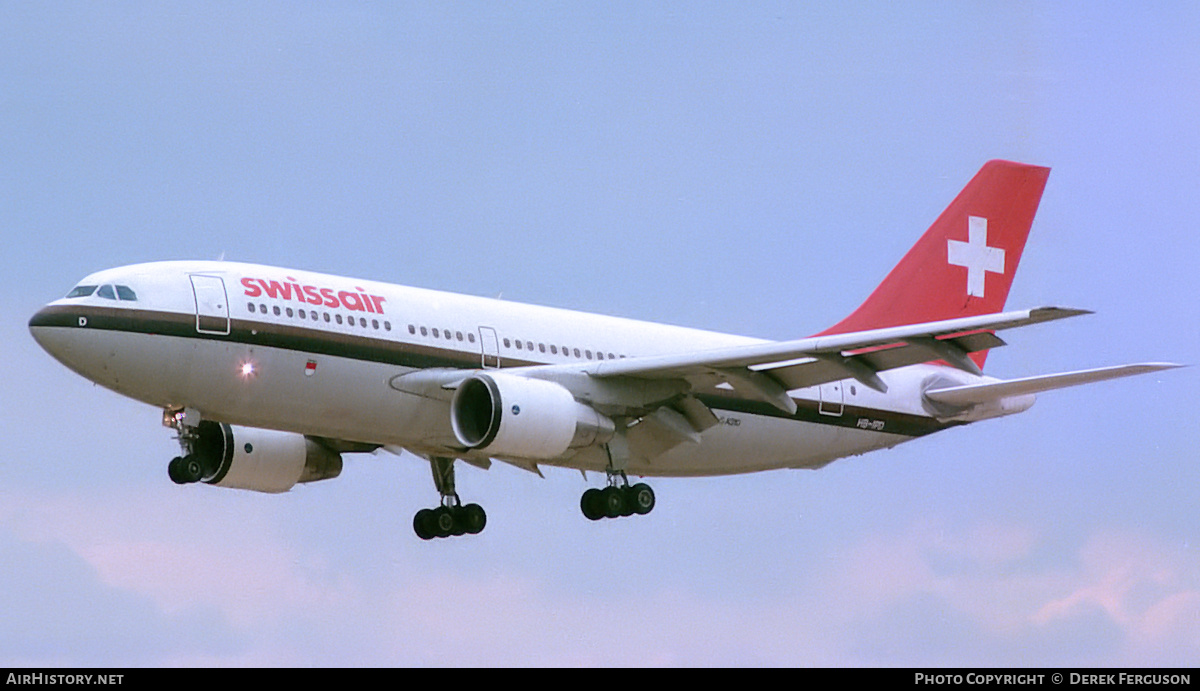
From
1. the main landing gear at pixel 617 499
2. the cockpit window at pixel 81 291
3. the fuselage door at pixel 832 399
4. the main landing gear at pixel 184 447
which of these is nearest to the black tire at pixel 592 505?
the main landing gear at pixel 617 499

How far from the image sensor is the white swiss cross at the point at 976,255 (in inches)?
1875

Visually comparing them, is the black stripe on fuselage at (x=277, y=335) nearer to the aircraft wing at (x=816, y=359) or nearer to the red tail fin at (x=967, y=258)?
the aircraft wing at (x=816, y=359)

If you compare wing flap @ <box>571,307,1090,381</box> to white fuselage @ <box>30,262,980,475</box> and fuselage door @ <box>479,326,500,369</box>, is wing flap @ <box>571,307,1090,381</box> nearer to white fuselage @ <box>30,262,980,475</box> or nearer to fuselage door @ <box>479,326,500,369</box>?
fuselage door @ <box>479,326,500,369</box>

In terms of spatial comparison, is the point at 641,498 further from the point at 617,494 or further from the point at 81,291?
the point at 81,291

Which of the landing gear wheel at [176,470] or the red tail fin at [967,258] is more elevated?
the red tail fin at [967,258]

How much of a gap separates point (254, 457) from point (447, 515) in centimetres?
409

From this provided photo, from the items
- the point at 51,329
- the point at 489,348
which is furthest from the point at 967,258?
the point at 51,329

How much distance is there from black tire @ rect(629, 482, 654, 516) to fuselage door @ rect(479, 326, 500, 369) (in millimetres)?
3699

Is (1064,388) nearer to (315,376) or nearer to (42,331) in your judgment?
(315,376)

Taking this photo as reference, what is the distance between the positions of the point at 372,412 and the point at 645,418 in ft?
19.3

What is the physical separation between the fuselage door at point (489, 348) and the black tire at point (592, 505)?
3.24 metres
